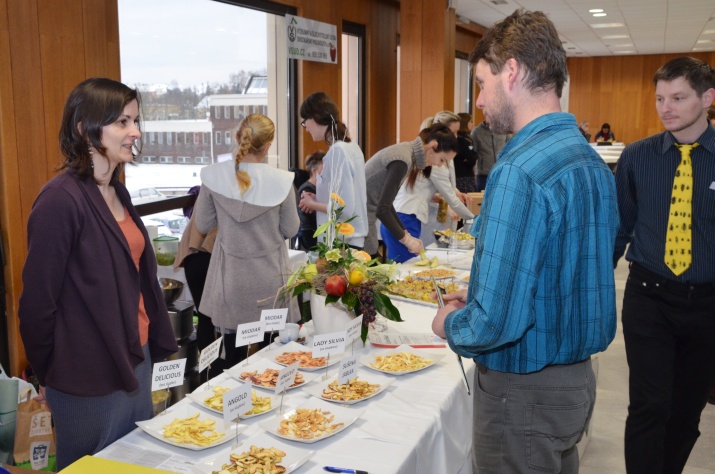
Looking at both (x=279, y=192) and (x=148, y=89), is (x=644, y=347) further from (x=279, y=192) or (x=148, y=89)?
(x=148, y=89)

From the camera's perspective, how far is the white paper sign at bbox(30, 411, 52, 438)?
2.57m

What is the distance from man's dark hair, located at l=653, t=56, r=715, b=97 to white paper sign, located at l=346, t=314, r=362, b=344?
4.39 ft

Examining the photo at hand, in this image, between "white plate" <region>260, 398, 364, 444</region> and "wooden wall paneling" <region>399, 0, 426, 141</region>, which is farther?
"wooden wall paneling" <region>399, 0, 426, 141</region>

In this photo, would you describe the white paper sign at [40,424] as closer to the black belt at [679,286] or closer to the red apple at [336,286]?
the red apple at [336,286]

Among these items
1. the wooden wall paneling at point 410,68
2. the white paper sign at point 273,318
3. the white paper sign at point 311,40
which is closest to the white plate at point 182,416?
the white paper sign at point 273,318

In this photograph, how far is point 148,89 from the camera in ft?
15.3

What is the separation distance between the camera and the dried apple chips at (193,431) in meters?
1.64

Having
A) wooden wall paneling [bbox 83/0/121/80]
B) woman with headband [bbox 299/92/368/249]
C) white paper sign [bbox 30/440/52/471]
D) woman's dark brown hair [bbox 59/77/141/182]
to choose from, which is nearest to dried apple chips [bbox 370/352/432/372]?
woman's dark brown hair [bbox 59/77/141/182]

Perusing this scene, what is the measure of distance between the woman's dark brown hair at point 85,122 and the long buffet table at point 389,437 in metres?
0.69

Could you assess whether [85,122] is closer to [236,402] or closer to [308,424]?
[236,402]

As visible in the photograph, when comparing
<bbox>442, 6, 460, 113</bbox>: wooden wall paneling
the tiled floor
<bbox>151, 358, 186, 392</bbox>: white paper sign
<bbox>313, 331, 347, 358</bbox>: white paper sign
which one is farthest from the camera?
<bbox>442, 6, 460, 113</bbox>: wooden wall paneling

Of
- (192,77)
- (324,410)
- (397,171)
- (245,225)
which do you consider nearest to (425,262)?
(397,171)

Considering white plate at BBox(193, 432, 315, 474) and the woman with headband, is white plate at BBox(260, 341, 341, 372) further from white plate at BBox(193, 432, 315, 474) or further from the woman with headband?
the woman with headband

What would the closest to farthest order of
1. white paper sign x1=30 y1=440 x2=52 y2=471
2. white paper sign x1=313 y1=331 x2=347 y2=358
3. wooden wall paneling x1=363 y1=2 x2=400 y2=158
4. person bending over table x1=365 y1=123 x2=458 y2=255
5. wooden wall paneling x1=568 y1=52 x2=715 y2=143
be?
1. white paper sign x1=313 y1=331 x2=347 y2=358
2. white paper sign x1=30 y1=440 x2=52 y2=471
3. person bending over table x1=365 y1=123 x2=458 y2=255
4. wooden wall paneling x1=363 y1=2 x2=400 y2=158
5. wooden wall paneling x1=568 y1=52 x2=715 y2=143
